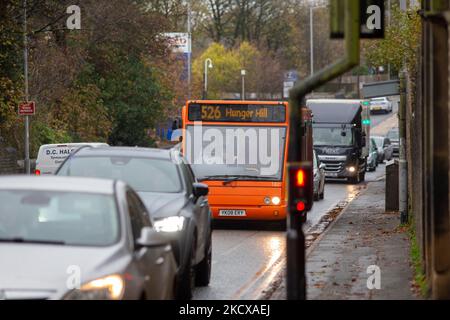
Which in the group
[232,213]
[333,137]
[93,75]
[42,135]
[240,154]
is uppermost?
[93,75]

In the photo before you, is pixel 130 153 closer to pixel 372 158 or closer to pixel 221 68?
pixel 372 158

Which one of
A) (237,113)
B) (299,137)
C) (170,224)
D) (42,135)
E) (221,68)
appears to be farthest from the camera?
(221,68)

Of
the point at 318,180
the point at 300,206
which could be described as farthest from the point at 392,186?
the point at 300,206

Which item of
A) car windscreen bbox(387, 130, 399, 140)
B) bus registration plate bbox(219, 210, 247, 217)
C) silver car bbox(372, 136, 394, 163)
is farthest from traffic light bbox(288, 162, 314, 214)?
car windscreen bbox(387, 130, 399, 140)

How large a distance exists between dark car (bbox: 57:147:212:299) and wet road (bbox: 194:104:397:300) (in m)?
0.40

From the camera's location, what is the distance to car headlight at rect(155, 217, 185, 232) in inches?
522

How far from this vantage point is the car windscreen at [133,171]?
1470 cm

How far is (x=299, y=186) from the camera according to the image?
10227mm

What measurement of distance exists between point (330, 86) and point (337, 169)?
7808cm

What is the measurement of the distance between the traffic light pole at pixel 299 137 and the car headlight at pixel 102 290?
72.6 inches

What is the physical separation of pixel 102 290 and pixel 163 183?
6.00 meters

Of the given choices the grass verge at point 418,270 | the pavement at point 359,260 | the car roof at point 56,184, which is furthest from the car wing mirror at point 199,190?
the car roof at point 56,184

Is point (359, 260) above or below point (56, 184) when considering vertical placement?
below

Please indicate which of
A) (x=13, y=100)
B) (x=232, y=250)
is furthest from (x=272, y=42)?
(x=232, y=250)
